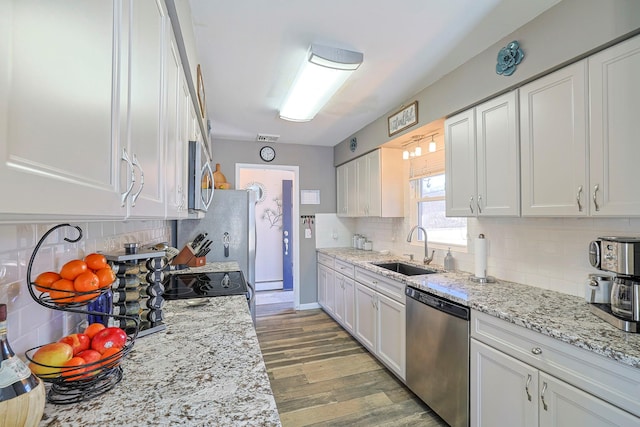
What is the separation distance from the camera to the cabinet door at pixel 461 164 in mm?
2086

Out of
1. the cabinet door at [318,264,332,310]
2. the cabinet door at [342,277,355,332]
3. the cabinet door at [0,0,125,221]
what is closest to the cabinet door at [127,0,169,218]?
A: the cabinet door at [0,0,125,221]

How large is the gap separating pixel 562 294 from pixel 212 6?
255 cm

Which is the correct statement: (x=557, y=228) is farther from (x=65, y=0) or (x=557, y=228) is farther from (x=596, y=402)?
(x=65, y=0)

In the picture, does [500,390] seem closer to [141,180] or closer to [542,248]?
[542,248]

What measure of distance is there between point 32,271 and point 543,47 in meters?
2.39

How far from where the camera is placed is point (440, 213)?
2.91 metres

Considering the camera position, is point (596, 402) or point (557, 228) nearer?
point (596, 402)

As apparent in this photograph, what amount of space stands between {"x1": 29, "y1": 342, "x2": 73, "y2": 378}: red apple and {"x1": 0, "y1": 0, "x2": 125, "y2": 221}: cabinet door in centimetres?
41

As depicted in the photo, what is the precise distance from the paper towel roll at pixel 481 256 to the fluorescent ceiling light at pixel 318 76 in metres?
1.49

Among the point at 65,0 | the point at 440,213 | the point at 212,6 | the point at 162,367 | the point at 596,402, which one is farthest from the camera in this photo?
the point at 440,213

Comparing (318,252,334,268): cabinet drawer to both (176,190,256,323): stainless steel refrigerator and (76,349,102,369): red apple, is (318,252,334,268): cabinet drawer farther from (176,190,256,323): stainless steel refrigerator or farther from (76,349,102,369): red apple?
(76,349,102,369): red apple

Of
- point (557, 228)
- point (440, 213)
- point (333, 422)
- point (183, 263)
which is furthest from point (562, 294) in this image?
point (183, 263)

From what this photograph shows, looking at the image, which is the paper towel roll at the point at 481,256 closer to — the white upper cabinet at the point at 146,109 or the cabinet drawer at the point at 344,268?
the cabinet drawer at the point at 344,268

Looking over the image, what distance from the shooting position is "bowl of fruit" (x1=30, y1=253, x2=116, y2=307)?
2.48 feet
